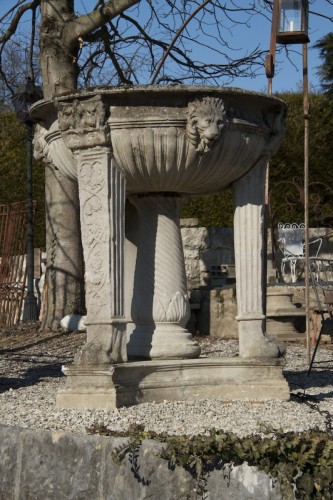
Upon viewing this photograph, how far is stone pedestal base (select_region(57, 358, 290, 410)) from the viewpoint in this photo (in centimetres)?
499

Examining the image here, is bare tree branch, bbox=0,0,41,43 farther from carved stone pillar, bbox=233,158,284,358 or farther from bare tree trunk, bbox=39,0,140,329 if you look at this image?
carved stone pillar, bbox=233,158,284,358

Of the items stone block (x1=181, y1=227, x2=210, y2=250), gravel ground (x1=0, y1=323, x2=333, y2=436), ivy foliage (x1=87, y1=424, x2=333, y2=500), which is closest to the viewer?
ivy foliage (x1=87, y1=424, x2=333, y2=500)

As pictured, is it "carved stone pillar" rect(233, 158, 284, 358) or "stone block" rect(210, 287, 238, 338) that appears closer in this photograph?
"carved stone pillar" rect(233, 158, 284, 358)

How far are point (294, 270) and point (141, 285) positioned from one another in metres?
6.99

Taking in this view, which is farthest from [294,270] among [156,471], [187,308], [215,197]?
[156,471]

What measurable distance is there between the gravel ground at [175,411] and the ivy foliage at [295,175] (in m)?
7.18

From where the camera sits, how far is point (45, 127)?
5680 millimetres

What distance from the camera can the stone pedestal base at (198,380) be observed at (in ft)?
16.4

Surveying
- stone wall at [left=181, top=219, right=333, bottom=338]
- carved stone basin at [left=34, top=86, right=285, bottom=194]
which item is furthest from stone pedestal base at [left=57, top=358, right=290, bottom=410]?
stone wall at [left=181, top=219, right=333, bottom=338]

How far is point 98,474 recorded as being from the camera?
3652 mm

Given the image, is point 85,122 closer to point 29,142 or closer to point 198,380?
point 198,380

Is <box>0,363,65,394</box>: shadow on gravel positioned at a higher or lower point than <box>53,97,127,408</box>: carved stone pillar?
lower

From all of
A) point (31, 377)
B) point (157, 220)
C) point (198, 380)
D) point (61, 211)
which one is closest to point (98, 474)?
point (198, 380)

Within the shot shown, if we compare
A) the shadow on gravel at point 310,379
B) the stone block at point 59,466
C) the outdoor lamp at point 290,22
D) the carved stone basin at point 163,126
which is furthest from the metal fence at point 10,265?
the stone block at point 59,466
